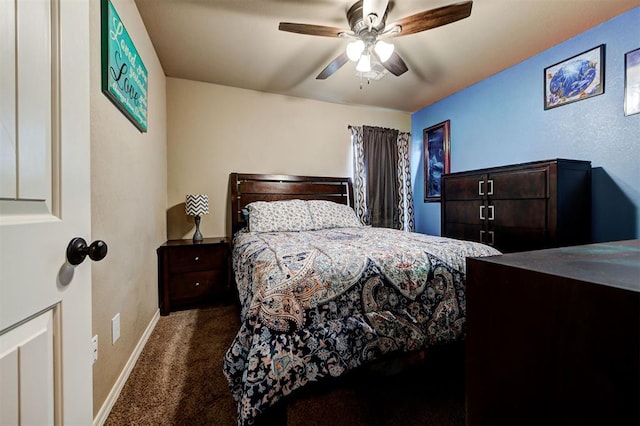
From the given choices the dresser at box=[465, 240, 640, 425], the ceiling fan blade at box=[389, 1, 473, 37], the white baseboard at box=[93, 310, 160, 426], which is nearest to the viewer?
the dresser at box=[465, 240, 640, 425]

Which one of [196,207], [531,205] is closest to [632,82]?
[531,205]

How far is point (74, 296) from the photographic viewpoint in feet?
→ 1.98

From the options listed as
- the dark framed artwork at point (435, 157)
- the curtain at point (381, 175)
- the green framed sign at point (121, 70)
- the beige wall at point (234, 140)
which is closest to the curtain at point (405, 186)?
the curtain at point (381, 175)

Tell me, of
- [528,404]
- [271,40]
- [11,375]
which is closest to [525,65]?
[271,40]

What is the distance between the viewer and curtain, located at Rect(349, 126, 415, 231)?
371cm

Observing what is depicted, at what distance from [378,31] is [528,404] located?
2206 millimetres

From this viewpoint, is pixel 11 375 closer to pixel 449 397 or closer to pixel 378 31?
pixel 449 397

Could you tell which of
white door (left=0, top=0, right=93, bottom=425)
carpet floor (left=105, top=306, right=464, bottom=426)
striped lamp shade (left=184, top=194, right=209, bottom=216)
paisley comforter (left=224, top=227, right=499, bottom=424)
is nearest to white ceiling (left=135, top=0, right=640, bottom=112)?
striped lamp shade (left=184, top=194, right=209, bottom=216)

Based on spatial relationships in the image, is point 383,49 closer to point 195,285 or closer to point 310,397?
point 310,397

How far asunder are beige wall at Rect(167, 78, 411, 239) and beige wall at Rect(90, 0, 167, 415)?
21.4 inches

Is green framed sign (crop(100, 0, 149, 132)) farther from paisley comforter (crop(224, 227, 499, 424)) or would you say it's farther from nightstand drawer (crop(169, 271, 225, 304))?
nightstand drawer (crop(169, 271, 225, 304))

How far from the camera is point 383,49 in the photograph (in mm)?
1966

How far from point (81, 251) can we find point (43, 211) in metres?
0.12

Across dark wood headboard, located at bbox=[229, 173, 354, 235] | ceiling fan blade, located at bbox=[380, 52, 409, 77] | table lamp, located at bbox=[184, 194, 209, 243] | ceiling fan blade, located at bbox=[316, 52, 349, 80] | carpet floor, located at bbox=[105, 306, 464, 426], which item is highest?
ceiling fan blade, located at bbox=[316, 52, 349, 80]
